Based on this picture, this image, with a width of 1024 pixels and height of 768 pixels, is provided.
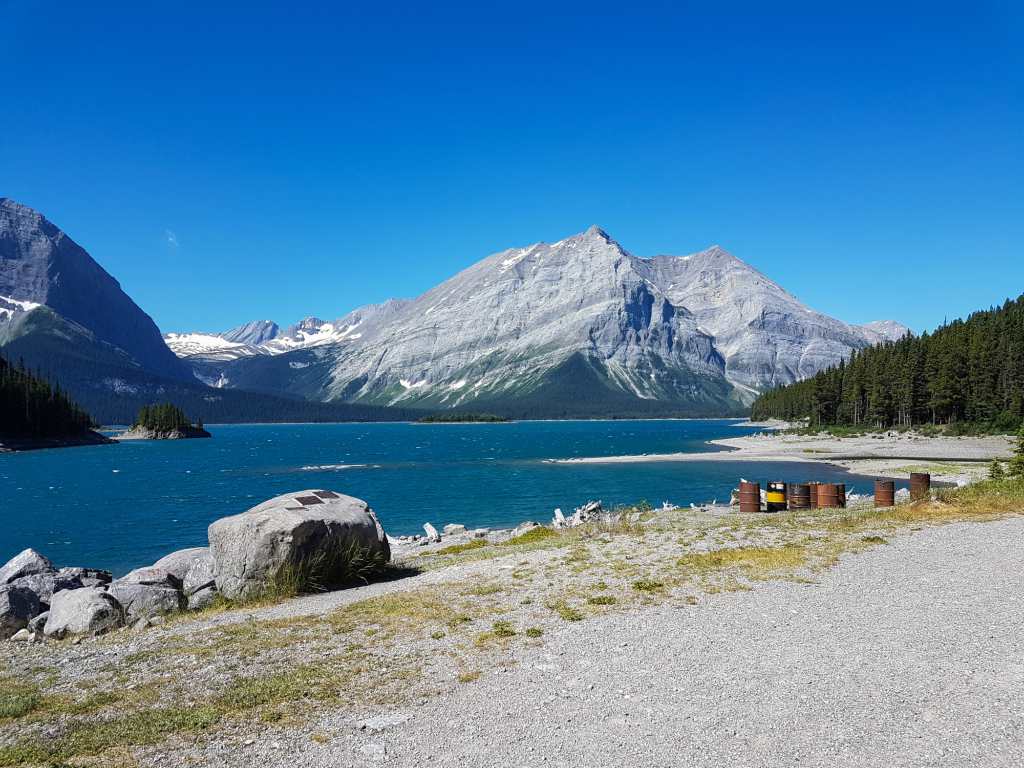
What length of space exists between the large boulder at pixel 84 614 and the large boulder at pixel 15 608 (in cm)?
180

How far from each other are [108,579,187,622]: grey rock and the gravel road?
11875 millimetres

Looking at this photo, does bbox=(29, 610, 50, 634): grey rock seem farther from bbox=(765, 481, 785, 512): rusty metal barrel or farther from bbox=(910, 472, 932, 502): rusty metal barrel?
bbox=(910, 472, 932, 502): rusty metal barrel

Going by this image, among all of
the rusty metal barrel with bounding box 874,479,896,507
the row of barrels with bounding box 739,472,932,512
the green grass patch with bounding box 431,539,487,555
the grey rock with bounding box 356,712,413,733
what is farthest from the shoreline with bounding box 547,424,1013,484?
the grey rock with bounding box 356,712,413,733

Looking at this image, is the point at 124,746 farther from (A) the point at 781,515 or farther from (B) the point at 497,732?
(A) the point at 781,515

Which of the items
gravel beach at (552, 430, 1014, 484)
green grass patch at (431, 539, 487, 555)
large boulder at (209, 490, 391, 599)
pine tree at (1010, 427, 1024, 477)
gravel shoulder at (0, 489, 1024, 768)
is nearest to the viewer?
gravel shoulder at (0, 489, 1024, 768)

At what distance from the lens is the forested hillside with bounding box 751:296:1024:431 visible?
373 feet

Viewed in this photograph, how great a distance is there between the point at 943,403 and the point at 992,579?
124430 mm

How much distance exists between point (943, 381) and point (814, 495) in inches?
4067

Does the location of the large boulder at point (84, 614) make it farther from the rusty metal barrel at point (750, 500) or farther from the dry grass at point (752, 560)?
the rusty metal barrel at point (750, 500)

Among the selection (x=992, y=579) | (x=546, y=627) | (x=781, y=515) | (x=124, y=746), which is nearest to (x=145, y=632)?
(x=124, y=746)

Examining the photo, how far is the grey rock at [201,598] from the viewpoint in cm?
2006

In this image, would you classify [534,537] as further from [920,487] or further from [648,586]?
[920,487]

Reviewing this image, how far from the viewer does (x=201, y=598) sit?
20.3 m

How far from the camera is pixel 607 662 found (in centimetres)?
1247
